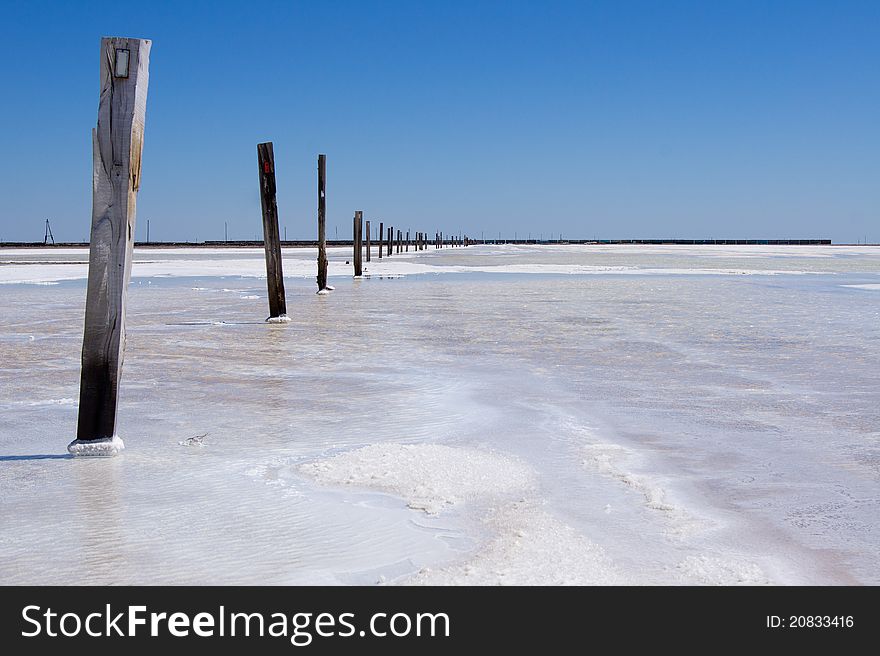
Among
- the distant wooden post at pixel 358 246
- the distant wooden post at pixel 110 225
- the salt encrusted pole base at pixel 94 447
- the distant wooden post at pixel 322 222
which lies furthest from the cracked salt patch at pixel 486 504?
the distant wooden post at pixel 358 246

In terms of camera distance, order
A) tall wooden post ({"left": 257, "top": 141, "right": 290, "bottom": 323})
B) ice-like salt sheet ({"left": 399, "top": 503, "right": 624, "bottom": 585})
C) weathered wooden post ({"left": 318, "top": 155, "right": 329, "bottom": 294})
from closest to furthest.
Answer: ice-like salt sheet ({"left": 399, "top": 503, "right": 624, "bottom": 585})
tall wooden post ({"left": 257, "top": 141, "right": 290, "bottom": 323})
weathered wooden post ({"left": 318, "top": 155, "right": 329, "bottom": 294})

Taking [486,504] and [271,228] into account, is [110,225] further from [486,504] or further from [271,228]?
[271,228]

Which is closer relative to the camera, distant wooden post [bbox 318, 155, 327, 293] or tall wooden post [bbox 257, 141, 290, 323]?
tall wooden post [bbox 257, 141, 290, 323]

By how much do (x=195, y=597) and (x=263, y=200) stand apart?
10652 millimetres

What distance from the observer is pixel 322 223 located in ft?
68.0

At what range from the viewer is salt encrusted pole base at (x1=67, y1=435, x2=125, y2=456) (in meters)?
4.67

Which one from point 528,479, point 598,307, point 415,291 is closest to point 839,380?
point 528,479

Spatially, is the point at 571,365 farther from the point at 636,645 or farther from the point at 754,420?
the point at 636,645

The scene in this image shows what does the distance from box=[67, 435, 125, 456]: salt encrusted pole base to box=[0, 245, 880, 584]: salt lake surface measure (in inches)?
6.4

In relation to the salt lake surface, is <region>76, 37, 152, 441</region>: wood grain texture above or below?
above

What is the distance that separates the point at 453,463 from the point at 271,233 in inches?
353

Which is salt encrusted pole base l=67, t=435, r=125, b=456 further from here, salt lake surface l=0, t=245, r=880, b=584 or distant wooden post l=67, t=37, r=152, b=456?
salt lake surface l=0, t=245, r=880, b=584

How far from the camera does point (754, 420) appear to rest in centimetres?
556

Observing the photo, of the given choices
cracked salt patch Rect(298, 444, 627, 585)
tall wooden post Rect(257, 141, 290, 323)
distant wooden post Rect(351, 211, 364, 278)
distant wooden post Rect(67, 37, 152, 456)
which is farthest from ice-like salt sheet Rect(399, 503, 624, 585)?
distant wooden post Rect(351, 211, 364, 278)
